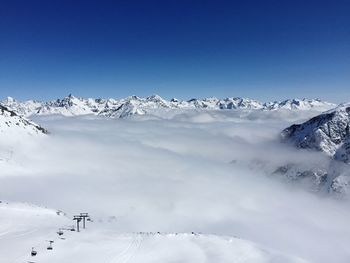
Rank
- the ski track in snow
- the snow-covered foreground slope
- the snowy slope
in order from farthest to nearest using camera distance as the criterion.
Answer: the ski track in snow < the snowy slope < the snow-covered foreground slope

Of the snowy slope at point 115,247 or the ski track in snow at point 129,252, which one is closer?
the snowy slope at point 115,247

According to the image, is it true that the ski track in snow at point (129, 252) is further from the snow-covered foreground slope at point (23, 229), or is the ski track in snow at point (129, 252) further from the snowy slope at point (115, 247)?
the snow-covered foreground slope at point (23, 229)

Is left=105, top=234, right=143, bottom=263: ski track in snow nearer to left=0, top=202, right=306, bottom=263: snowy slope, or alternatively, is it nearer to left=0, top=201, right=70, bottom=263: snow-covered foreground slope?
left=0, top=202, right=306, bottom=263: snowy slope

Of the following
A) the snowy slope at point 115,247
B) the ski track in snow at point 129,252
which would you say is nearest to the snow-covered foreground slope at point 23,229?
the snowy slope at point 115,247

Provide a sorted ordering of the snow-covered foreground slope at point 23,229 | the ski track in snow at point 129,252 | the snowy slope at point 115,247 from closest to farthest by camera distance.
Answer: the snow-covered foreground slope at point 23,229, the snowy slope at point 115,247, the ski track in snow at point 129,252

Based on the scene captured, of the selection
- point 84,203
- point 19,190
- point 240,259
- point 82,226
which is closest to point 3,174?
point 19,190

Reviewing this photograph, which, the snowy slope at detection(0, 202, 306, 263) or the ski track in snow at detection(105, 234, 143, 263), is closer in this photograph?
the snowy slope at detection(0, 202, 306, 263)

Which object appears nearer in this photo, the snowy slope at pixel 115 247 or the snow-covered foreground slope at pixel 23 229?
the snow-covered foreground slope at pixel 23 229

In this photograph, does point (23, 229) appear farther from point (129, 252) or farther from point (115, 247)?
point (129, 252)

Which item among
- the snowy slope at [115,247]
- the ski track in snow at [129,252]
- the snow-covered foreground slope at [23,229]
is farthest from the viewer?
the ski track in snow at [129,252]

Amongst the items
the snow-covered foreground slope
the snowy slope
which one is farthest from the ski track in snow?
the snow-covered foreground slope
